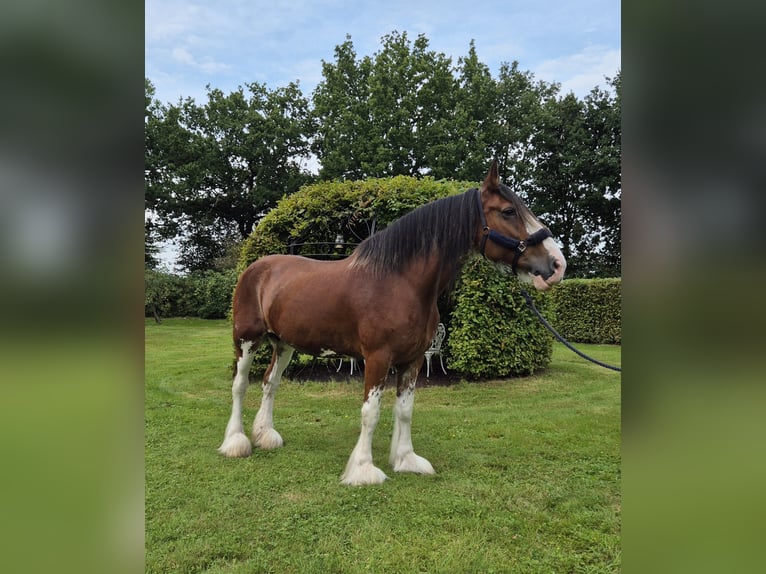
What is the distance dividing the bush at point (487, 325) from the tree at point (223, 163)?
2446 cm

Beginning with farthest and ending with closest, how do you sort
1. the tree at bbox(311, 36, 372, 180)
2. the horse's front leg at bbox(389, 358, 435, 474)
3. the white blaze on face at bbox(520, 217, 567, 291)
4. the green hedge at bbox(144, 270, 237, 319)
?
the tree at bbox(311, 36, 372, 180) < the green hedge at bbox(144, 270, 237, 319) < the horse's front leg at bbox(389, 358, 435, 474) < the white blaze on face at bbox(520, 217, 567, 291)

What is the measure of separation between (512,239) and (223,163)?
30.2 metres

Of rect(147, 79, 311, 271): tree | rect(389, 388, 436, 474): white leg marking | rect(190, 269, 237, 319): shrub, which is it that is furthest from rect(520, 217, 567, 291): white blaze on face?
rect(147, 79, 311, 271): tree

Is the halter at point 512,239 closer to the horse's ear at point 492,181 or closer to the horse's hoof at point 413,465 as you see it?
the horse's ear at point 492,181

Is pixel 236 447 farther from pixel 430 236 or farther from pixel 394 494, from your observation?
pixel 430 236

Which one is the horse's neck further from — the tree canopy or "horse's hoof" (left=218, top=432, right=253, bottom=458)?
the tree canopy

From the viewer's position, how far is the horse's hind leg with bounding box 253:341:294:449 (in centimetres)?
414

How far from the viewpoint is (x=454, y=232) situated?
11.0ft

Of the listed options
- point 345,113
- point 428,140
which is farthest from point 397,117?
point 345,113

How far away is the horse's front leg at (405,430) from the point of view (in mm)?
3529

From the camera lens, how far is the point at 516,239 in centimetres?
310

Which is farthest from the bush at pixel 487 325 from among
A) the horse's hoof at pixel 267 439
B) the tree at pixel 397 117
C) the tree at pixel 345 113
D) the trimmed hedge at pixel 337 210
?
Answer: the tree at pixel 345 113
